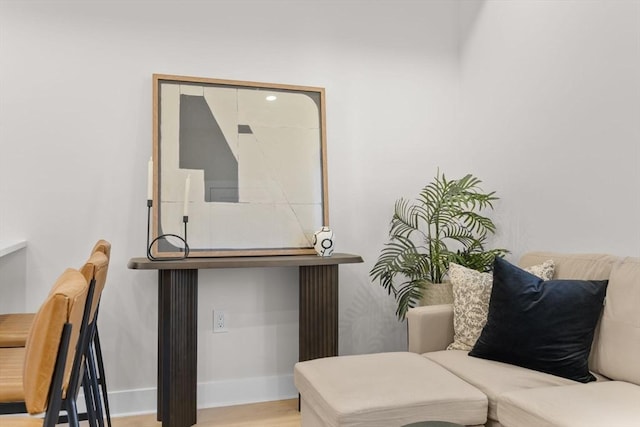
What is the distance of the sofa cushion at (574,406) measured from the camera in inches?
56.1

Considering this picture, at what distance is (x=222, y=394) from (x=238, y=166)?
129cm

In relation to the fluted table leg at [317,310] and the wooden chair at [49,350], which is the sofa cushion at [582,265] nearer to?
the fluted table leg at [317,310]

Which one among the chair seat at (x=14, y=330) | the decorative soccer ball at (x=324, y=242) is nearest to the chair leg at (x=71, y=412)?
the chair seat at (x=14, y=330)

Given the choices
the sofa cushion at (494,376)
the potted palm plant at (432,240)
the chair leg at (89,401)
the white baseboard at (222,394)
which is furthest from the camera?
the potted palm plant at (432,240)

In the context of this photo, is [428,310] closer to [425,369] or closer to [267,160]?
[425,369]

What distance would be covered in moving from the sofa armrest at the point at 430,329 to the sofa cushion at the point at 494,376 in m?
0.22

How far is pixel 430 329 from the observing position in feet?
7.79

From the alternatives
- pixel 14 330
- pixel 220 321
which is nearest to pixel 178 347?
pixel 220 321

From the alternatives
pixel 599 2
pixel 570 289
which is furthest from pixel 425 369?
pixel 599 2

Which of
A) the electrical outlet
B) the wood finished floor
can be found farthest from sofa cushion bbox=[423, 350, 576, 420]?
the electrical outlet

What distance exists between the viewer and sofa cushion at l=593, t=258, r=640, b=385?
181 centimetres

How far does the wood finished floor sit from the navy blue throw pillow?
118 centimetres

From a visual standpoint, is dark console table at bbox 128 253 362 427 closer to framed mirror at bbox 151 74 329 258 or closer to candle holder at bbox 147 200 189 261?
candle holder at bbox 147 200 189 261

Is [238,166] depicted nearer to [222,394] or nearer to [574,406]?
[222,394]
